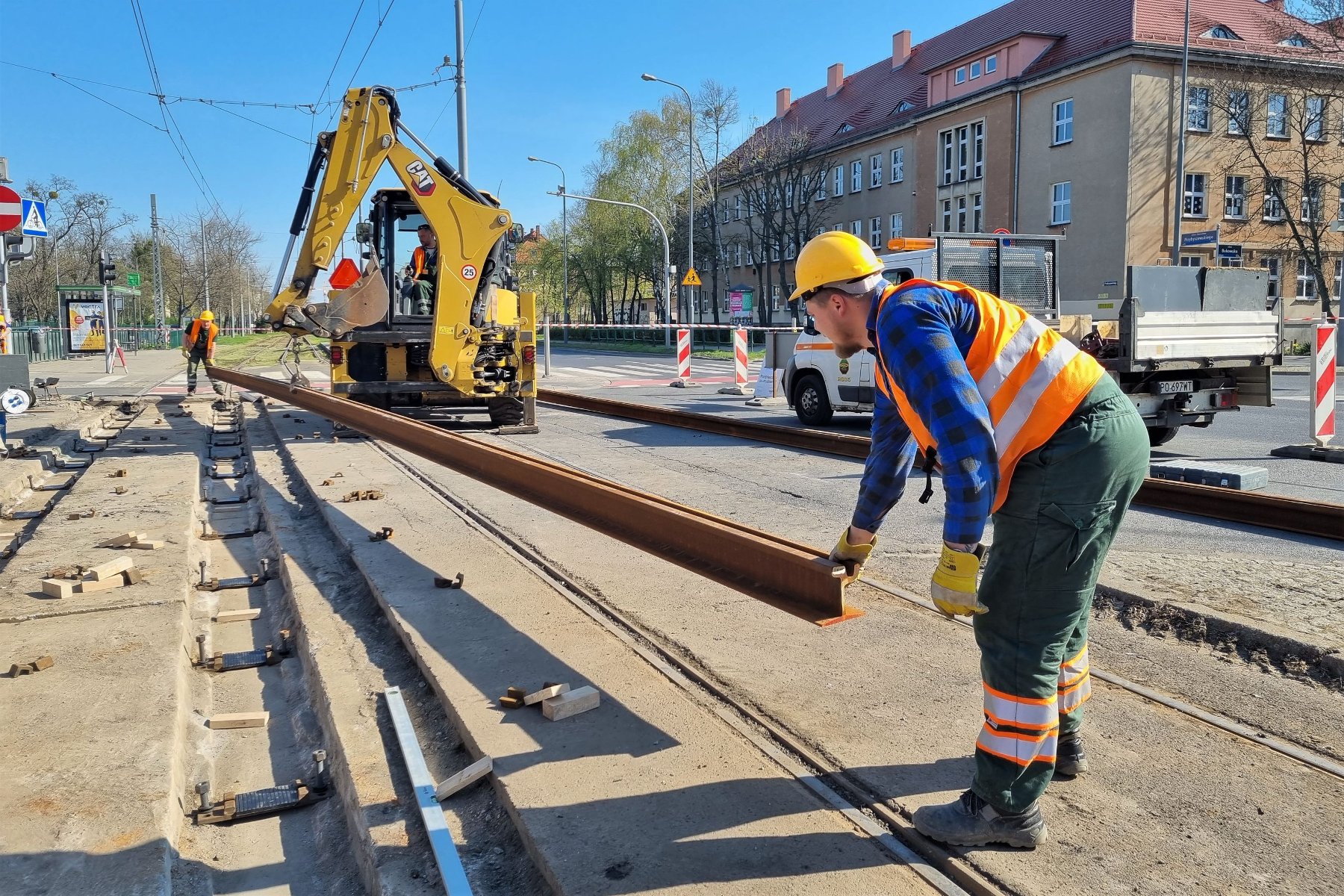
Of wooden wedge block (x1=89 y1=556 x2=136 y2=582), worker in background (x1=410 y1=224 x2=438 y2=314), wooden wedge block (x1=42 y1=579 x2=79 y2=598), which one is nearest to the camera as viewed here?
wooden wedge block (x1=42 y1=579 x2=79 y2=598)

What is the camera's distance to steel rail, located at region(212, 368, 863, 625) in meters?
3.09

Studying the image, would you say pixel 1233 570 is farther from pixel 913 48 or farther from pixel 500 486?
pixel 913 48

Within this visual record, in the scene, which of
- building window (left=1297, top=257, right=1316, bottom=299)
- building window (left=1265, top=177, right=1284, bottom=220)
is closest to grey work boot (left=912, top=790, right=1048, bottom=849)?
building window (left=1265, top=177, right=1284, bottom=220)

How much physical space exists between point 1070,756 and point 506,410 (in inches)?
405

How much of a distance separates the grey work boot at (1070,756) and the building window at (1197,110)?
3950 cm

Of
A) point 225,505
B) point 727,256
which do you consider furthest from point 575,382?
point 727,256

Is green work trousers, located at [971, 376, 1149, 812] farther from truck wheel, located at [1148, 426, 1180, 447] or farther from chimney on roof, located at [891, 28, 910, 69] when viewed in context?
chimney on roof, located at [891, 28, 910, 69]

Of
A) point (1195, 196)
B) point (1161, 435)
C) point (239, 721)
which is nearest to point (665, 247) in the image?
point (1195, 196)

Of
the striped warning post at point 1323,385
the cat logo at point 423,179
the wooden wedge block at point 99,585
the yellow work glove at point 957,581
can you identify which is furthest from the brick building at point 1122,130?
the yellow work glove at point 957,581

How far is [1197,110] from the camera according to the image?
3734 cm

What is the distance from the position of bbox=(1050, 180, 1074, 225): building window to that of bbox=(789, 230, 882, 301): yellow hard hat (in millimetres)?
40342

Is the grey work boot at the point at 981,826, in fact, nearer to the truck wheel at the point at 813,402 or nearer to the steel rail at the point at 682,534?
the steel rail at the point at 682,534

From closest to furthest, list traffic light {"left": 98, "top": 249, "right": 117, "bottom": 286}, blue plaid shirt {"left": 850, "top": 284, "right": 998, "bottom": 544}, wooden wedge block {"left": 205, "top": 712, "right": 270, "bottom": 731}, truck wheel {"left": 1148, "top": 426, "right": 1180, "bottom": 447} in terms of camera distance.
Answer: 1. blue plaid shirt {"left": 850, "top": 284, "right": 998, "bottom": 544}
2. wooden wedge block {"left": 205, "top": 712, "right": 270, "bottom": 731}
3. truck wheel {"left": 1148, "top": 426, "right": 1180, "bottom": 447}
4. traffic light {"left": 98, "top": 249, "right": 117, "bottom": 286}

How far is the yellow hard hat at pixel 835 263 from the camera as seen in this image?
2.77 meters
